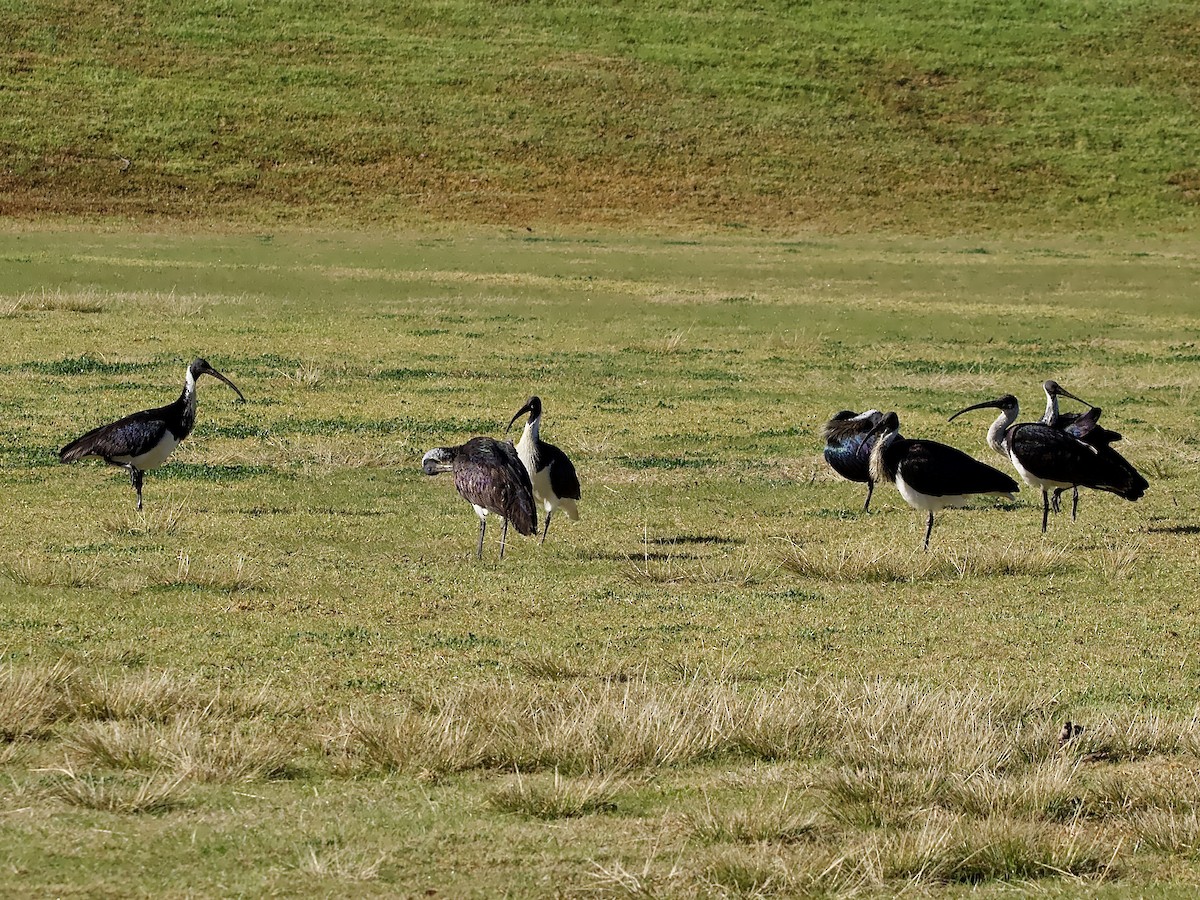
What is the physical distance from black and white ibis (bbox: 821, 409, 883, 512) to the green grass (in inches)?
1762

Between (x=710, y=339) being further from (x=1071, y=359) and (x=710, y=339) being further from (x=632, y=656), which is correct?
(x=632, y=656)

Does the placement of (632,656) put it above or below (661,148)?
below

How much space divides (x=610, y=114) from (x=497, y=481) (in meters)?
60.8

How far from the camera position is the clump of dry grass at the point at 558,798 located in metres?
7.52

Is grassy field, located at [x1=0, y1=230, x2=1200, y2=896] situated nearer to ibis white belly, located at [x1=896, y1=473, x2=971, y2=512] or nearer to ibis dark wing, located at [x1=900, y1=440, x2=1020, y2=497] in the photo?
ibis white belly, located at [x1=896, y1=473, x2=971, y2=512]

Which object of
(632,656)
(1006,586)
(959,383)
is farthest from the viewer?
(959,383)

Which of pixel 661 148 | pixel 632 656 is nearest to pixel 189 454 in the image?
pixel 632 656

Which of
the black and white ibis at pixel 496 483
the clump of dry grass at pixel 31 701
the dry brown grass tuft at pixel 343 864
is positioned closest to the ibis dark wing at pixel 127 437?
the black and white ibis at pixel 496 483

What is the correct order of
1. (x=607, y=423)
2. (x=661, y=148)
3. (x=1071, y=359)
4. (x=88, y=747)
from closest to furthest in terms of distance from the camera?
(x=88, y=747) → (x=607, y=423) → (x=1071, y=359) → (x=661, y=148)

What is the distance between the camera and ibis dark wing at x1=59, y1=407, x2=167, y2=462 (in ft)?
50.0

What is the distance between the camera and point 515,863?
6914mm

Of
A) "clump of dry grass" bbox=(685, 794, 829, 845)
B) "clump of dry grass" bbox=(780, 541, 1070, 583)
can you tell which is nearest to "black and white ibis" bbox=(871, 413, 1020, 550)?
"clump of dry grass" bbox=(780, 541, 1070, 583)

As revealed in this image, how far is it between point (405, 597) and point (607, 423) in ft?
30.9

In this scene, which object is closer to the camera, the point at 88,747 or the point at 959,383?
the point at 88,747
